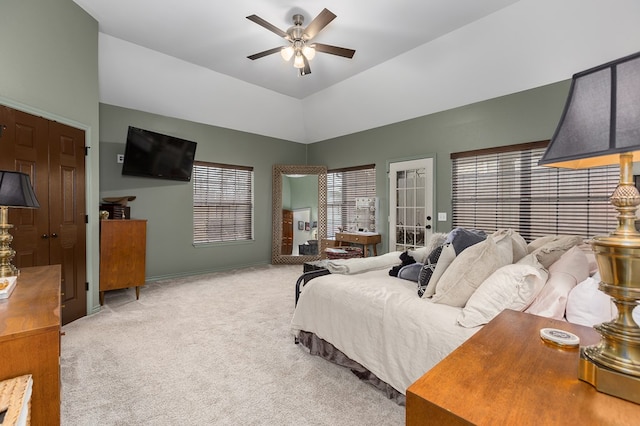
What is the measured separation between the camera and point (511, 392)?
2.51 feet

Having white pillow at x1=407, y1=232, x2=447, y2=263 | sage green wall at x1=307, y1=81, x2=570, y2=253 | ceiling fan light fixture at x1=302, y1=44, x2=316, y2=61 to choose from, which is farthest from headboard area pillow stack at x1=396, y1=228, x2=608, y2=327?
ceiling fan light fixture at x1=302, y1=44, x2=316, y2=61

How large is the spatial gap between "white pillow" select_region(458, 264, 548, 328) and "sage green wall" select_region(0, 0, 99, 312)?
3.94 metres

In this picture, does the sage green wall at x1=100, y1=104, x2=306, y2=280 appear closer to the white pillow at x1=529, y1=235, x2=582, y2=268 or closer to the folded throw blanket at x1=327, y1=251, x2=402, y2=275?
the folded throw blanket at x1=327, y1=251, x2=402, y2=275

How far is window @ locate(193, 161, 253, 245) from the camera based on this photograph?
571 centimetres

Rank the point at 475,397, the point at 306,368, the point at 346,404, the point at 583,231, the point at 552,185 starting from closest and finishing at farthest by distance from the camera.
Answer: the point at 475,397 → the point at 346,404 → the point at 306,368 → the point at 583,231 → the point at 552,185

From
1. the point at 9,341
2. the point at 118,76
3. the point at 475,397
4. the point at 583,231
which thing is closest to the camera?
the point at 475,397

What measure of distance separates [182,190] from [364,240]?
3.34 meters

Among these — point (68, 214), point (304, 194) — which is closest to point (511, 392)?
point (68, 214)

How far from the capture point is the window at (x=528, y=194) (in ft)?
11.4

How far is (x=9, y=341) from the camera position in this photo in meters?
1.15

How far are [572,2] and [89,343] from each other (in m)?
5.56

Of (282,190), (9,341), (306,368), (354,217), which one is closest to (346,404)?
(306,368)

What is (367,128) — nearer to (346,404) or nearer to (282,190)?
(282,190)

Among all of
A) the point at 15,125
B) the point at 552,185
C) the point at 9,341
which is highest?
the point at 15,125
